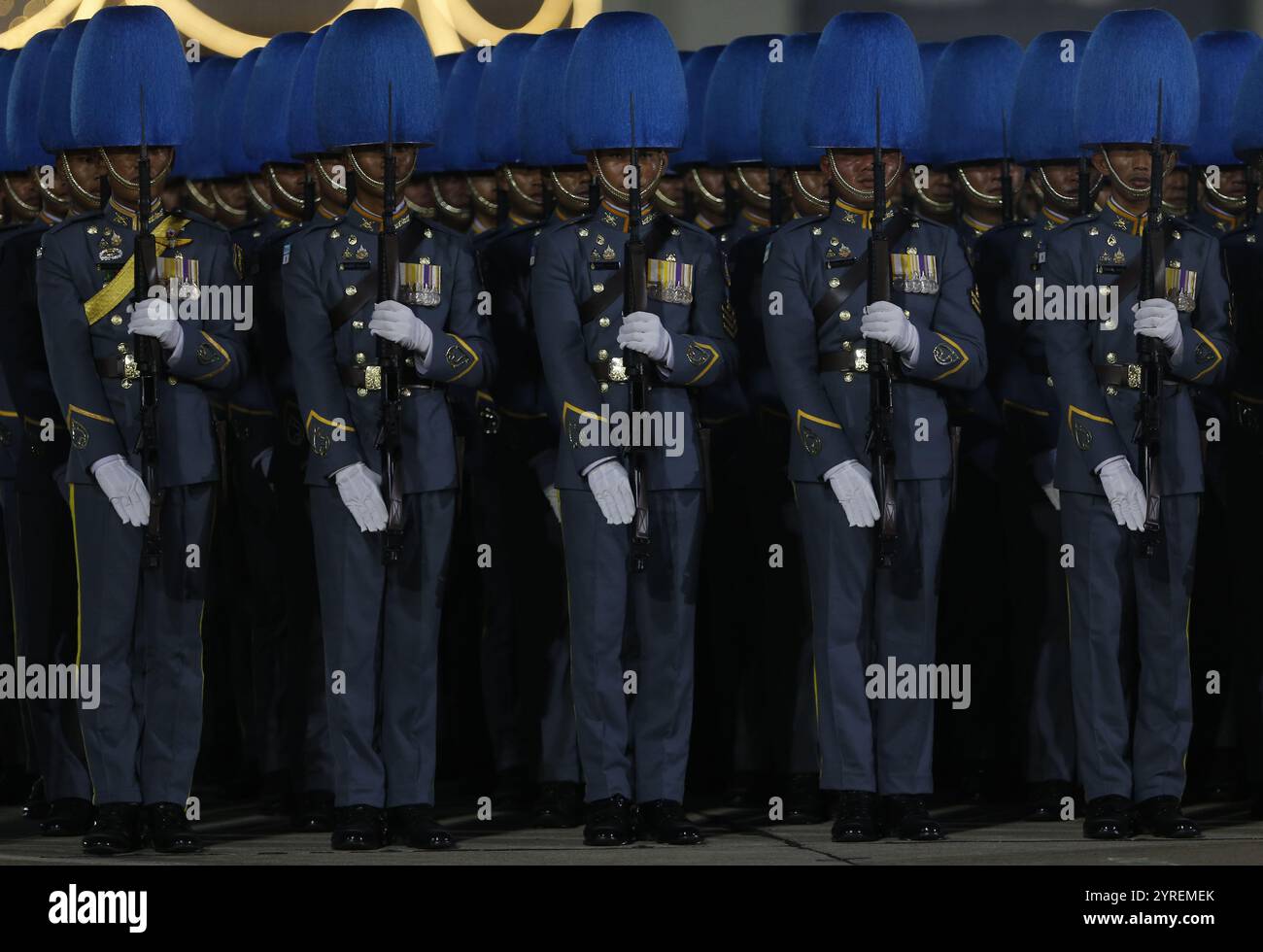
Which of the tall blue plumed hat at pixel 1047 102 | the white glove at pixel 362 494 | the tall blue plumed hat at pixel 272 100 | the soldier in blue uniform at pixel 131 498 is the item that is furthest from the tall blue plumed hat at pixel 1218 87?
the soldier in blue uniform at pixel 131 498

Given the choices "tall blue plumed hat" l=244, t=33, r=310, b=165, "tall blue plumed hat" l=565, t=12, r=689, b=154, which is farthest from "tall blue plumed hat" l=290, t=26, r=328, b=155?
"tall blue plumed hat" l=565, t=12, r=689, b=154

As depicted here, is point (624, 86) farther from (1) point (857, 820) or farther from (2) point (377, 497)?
(1) point (857, 820)

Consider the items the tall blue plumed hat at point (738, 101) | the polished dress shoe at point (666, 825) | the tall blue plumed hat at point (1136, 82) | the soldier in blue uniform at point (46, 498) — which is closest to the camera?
the polished dress shoe at point (666, 825)

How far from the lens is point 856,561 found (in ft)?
34.9

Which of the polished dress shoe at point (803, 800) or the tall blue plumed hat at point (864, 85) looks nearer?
the tall blue plumed hat at point (864, 85)

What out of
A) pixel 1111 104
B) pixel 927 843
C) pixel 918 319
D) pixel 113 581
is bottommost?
pixel 927 843

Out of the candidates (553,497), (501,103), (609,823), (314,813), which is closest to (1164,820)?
(609,823)

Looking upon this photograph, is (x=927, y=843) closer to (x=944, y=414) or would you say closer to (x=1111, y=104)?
(x=944, y=414)

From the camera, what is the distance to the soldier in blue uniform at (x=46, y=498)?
11.2 metres

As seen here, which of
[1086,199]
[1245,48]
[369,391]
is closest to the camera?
[369,391]

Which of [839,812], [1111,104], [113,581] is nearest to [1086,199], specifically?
[1111,104]

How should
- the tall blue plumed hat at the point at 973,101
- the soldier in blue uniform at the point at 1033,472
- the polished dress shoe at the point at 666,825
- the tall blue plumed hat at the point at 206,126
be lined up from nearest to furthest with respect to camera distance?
the polished dress shoe at the point at 666,825 < the soldier in blue uniform at the point at 1033,472 < the tall blue plumed hat at the point at 973,101 < the tall blue plumed hat at the point at 206,126

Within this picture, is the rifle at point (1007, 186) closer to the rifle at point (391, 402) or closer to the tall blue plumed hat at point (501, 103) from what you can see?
the tall blue plumed hat at point (501, 103)

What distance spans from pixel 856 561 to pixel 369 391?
1633 mm
